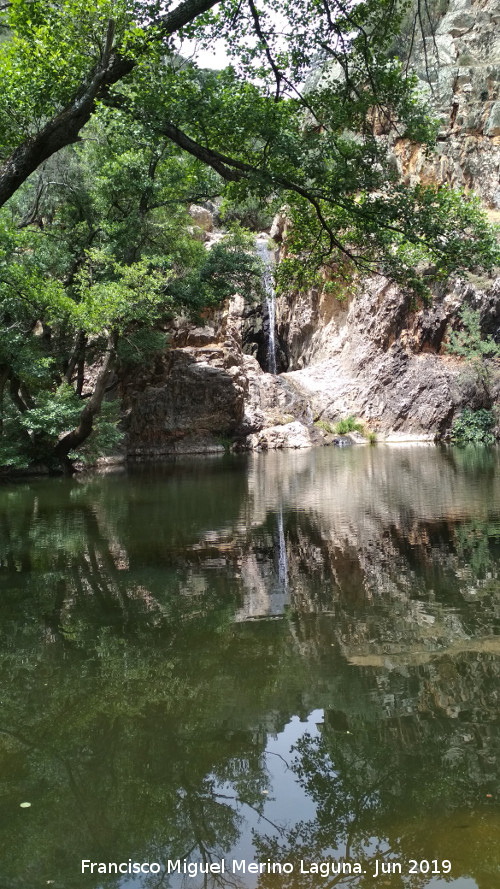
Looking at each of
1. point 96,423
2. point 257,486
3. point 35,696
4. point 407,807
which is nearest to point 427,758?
point 407,807

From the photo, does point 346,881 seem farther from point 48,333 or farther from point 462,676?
point 48,333

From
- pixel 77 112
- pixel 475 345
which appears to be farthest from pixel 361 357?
pixel 77 112

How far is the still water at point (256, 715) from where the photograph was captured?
2.09 metres

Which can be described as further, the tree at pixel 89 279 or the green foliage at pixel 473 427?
the green foliage at pixel 473 427

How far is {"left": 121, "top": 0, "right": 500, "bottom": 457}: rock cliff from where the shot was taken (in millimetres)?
30359

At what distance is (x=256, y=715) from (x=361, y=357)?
33168 millimetres

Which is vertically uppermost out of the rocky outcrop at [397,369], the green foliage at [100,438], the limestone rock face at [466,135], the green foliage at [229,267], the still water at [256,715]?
the limestone rock face at [466,135]

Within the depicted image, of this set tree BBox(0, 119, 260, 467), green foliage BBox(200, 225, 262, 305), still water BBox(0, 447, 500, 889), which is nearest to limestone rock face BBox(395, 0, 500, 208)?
green foliage BBox(200, 225, 262, 305)

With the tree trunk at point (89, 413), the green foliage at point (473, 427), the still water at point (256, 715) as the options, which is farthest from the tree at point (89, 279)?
the green foliage at point (473, 427)

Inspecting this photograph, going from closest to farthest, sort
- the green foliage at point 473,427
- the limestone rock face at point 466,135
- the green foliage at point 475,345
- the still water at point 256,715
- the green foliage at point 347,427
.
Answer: the still water at point 256,715
the green foliage at point 473,427
the green foliage at point 475,345
the green foliage at point 347,427
the limestone rock face at point 466,135

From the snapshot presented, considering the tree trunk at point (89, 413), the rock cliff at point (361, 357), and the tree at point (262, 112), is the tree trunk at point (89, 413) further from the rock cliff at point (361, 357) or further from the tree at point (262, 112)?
the tree at point (262, 112)

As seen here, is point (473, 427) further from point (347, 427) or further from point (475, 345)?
point (347, 427)

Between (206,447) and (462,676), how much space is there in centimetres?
2736

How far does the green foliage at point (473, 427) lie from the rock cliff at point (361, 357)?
2.08ft
